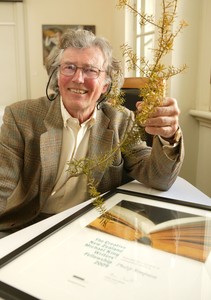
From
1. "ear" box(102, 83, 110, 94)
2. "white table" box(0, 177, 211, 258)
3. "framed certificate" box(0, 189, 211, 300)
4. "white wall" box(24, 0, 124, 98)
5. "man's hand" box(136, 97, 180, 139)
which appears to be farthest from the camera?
"white wall" box(24, 0, 124, 98)

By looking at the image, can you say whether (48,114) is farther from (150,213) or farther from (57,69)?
(150,213)

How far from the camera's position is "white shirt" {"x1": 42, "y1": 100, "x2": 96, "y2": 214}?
1.12 meters

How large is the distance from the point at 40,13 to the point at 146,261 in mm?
4229

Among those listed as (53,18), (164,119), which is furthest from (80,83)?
(53,18)

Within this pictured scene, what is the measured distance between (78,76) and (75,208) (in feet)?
1.57

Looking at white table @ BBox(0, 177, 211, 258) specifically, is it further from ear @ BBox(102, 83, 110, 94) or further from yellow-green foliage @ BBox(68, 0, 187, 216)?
ear @ BBox(102, 83, 110, 94)

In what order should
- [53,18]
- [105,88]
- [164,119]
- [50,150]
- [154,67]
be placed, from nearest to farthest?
[154,67] → [164,119] → [50,150] → [105,88] → [53,18]

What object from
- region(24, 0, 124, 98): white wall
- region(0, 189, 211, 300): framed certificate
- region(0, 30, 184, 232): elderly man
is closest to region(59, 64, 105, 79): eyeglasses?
region(0, 30, 184, 232): elderly man

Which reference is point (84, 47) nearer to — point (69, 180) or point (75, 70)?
point (75, 70)

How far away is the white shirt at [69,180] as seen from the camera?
1.12 metres

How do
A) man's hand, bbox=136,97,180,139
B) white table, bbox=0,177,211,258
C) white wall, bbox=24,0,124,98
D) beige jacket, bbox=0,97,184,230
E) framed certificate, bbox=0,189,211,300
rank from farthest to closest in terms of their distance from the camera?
white wall, bbox=24,0,124,98
beige jacket, bbox=0,97,184,230
man's hand, bbox=136,97,180,139
white table, bbox=0,177,211,258
framed certificate, bbox=0,189,211,300

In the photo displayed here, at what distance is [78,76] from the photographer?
1.08m

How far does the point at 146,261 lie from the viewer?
601mm

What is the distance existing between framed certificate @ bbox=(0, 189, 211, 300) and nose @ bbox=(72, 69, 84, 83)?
18.7 inches
